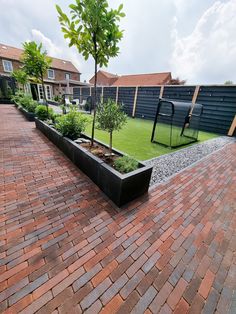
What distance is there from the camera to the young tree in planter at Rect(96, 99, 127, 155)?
9.84 ft

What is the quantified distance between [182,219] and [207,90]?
922 centimetres

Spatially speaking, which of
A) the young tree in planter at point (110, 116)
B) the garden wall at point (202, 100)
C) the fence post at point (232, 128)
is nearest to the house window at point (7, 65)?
the garden wall at point (202, 100)

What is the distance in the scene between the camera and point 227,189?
318 centimetres

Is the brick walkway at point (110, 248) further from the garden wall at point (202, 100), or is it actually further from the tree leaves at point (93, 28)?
the garden wall at point (202, 100)

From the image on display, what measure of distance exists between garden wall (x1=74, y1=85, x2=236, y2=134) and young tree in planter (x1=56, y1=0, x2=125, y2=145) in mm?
3661

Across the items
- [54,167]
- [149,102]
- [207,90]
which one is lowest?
[54,167]

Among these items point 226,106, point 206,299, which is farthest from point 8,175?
point 226,106

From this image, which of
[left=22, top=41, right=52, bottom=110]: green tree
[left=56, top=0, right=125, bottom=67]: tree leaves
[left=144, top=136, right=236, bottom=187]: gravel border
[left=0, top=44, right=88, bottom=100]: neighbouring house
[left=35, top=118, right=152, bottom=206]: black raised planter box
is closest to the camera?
[left=35, top=118, right=152, bottom=206]: black raised planter box

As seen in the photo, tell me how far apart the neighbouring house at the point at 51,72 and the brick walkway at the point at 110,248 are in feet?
54.6

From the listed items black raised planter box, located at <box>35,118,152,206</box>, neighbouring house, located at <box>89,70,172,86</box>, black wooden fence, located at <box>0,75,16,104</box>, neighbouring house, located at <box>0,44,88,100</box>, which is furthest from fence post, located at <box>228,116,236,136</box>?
black wooden fence, located at <box>0,75,16,104</box>

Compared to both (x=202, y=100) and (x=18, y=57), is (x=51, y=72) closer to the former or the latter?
(x=18, y=57)

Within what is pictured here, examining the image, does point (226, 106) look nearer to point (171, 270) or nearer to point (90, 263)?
point (171, 270)

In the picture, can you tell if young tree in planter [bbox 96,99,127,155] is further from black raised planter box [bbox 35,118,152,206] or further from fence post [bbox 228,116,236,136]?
fence post [bbox 228,116,236,136]

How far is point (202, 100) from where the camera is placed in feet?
29.7
